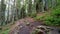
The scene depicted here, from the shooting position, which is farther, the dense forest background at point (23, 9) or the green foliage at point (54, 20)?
the dense forest background at point (23, 9)

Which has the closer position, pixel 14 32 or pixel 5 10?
pixel 14 32

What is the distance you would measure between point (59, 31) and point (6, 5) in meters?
11.6

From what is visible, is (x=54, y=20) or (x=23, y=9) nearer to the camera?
(x=54, y=20)

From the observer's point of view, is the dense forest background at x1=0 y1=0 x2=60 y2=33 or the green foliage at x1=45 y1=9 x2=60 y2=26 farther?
the dense forest background at x1=0 y1=0 x2=60 y2=33

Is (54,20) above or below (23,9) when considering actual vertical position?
below

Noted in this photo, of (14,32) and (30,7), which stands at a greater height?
(30,7)

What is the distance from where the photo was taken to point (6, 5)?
20203 millimetres

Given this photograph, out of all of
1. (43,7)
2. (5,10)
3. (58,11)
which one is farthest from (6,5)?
(58,11)

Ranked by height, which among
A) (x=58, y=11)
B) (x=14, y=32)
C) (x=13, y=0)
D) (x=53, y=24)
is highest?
(x=13, y=0)

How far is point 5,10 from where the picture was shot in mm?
20016

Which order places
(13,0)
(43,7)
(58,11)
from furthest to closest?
(13,0) < (43,7) < (58,11)

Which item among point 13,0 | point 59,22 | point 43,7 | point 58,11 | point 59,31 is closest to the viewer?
point 59,31

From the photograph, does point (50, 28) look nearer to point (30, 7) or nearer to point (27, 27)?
point (27, 27)

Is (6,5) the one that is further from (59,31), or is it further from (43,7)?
(59,31)
